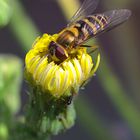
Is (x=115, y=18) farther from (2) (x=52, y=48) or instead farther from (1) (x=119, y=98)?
(1) (x=119, y=98)

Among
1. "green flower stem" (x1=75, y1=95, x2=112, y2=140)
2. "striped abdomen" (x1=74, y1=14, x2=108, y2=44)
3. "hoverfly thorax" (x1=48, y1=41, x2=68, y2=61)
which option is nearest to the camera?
"hoverfly thorax" (x1=48, y1=41, x2=68, y2=61)

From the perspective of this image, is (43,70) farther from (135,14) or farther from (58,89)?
(135,14)

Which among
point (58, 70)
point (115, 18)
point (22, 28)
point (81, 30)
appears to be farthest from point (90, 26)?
point (22, 28)

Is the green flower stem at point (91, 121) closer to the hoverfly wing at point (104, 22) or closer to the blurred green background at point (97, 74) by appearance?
the blurred green background at point (97, 74)

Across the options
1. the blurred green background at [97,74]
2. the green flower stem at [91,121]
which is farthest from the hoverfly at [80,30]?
the green flower stem at [91,121]

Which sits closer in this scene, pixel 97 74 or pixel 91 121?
pixel 91 121

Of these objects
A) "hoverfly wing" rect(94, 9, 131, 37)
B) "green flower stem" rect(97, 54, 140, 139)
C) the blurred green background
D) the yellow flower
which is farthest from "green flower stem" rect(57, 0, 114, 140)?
the yellow flower

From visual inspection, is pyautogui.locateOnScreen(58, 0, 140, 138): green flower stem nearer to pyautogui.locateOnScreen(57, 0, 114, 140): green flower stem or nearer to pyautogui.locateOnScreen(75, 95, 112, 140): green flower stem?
pyautogui.locateOnScreen(57, 0, 114, 140): green flower stem
